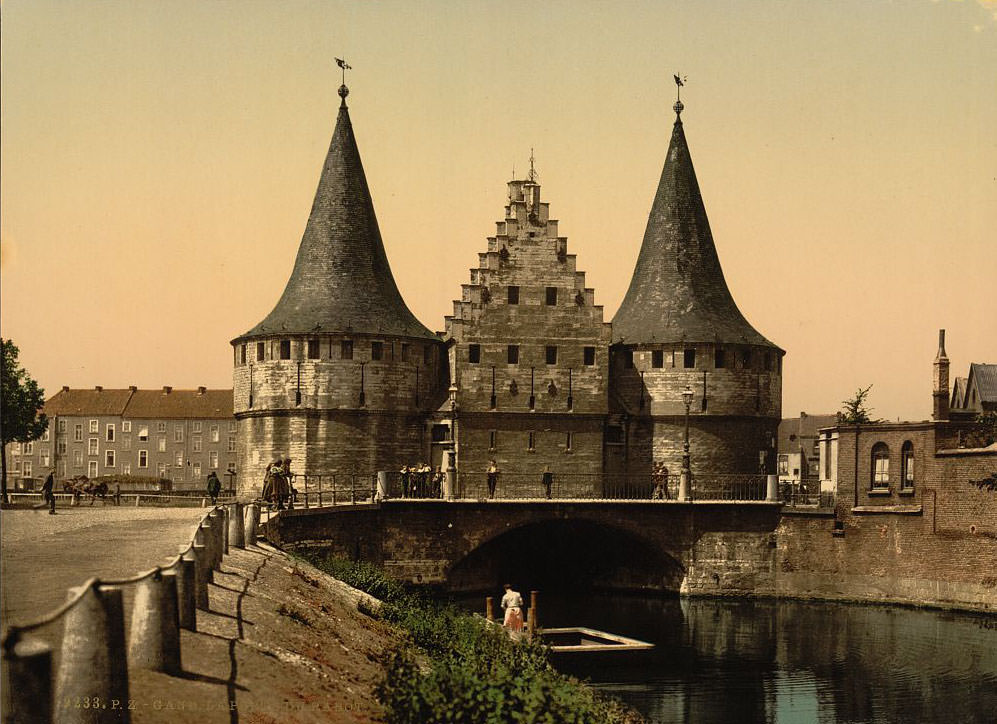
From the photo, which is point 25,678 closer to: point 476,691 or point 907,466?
point 476,691

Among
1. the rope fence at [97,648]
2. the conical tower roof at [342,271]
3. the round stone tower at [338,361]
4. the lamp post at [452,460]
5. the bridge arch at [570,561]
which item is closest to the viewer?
the rope fence at [97,648]

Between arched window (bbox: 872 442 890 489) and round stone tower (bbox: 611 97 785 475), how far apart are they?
6.92m

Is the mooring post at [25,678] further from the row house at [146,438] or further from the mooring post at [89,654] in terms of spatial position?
the row house at [146,438]

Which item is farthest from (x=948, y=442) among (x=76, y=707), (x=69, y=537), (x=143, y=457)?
(x=143, y=457)

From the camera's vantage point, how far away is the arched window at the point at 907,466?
43.4 m

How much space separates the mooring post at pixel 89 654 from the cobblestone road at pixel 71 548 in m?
1.28

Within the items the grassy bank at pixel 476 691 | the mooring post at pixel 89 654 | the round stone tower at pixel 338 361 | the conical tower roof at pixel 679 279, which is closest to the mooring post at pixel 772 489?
the conical tower roof at pixel 679 279

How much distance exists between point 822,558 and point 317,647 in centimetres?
2941

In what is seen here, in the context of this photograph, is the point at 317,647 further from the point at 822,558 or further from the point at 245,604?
the point at 822,558

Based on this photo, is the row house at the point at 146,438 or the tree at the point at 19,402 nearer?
the tree at the point at 19,402

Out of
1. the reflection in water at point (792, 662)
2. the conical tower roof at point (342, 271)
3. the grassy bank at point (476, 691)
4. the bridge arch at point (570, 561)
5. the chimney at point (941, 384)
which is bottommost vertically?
the reflection in water at point (792, 662)

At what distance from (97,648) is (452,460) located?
3731 cm

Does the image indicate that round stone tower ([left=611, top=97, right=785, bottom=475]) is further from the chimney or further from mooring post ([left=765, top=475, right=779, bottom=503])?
the chimney

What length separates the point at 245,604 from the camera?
61.2ft
